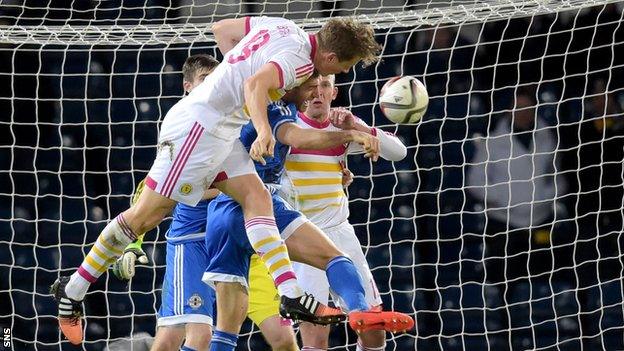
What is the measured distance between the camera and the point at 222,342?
5500mm

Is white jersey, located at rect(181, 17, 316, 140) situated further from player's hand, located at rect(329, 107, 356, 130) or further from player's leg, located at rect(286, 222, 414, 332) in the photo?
player's hand, located at rect(329, 107, 356, 130)

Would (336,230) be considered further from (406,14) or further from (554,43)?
(554,43)


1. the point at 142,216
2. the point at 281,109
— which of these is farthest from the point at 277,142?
the point at 142,216

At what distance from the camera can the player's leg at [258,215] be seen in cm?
504

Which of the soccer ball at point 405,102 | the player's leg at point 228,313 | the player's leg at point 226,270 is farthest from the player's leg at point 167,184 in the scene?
the soccer ball at point 405,102

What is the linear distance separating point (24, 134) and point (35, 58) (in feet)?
1.86

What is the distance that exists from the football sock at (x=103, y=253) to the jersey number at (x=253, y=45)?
83cm

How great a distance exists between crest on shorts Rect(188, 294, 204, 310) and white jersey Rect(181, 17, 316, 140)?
0.90m

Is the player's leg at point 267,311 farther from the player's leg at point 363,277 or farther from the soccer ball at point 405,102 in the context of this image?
the soccer ball at point 405,102

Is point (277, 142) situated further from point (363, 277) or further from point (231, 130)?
point (363, 277)

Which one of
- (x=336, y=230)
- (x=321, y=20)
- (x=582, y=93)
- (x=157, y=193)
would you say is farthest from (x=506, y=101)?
(x=157, y=193)

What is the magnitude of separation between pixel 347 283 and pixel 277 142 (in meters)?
0.87

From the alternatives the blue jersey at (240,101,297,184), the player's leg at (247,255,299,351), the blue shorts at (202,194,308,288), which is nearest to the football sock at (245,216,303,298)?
the blue shorts at (202,194,308,288)

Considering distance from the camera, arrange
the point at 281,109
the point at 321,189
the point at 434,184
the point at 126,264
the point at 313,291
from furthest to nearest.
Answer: the point at 434,184
the point at 321,189
the point at 313,291
the point at 126,264
the point at 281,109
